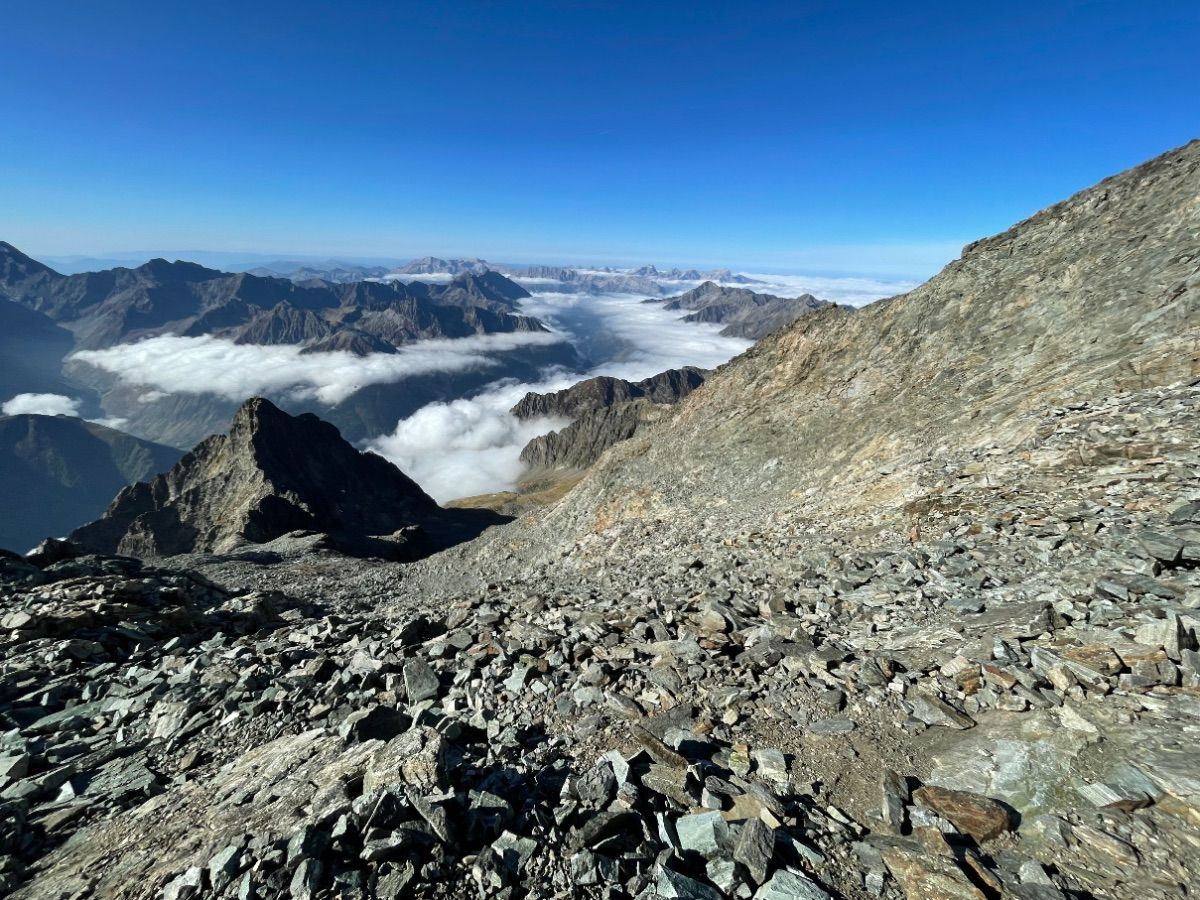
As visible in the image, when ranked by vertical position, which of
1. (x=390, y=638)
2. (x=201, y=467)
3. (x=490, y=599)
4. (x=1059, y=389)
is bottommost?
(x=201, y=467)

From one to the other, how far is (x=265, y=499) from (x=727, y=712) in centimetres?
11872

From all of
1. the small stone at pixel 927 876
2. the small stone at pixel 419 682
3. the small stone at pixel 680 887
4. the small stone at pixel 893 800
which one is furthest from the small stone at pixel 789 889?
the small stone at pixel 419 682

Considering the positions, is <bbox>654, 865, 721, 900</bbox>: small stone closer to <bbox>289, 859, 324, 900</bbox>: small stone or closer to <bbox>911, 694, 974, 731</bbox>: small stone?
<bbox>289, 859, 324, 900</bbox>: small stone

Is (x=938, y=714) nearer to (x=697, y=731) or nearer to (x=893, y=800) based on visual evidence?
(x=893, y=800)

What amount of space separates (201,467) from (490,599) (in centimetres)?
15695

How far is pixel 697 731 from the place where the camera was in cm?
898

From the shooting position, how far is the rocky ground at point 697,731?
5.94 m

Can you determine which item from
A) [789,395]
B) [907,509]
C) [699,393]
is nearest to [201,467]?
[699,393]

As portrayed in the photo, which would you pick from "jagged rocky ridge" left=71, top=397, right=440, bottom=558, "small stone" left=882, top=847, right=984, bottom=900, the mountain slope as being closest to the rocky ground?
"small stone" left=882, top=847, right=984, bottom=900

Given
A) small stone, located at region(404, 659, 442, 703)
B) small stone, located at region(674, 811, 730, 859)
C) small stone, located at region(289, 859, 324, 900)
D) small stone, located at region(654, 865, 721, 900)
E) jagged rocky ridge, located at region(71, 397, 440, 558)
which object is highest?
small stone, located at region(654, 865, 721, 900)

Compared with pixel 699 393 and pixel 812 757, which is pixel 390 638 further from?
pixel 699 393

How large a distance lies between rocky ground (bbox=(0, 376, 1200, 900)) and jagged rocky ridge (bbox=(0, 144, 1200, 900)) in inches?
2.0

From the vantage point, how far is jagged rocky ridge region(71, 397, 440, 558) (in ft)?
344

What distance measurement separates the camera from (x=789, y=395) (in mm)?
44656
